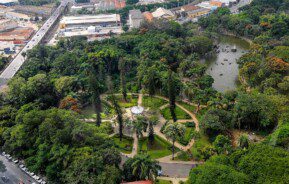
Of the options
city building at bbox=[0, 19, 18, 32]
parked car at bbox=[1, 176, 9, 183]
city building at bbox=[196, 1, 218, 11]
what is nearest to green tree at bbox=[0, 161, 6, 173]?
parked car at bbox=[1, 176, 9, 183]

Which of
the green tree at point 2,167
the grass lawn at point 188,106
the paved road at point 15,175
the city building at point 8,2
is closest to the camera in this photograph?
the green tree at point 2,167

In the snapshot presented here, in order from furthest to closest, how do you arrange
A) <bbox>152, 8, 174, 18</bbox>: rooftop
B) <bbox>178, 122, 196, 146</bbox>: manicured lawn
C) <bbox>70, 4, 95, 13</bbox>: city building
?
<bbox>70, 4, 95, 13</bbox>: city building
<bbox>152, 8, 174, 18</bbox>: rooftop
<bbox>178, 122, 196, 146</bbox>: manicured lawn

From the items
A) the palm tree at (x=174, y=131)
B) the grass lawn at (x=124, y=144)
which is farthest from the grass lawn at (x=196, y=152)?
the grass lawn at (x=124, y=144)

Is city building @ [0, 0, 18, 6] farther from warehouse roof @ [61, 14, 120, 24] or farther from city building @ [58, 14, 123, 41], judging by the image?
city building @ [58, 14, 123, 41]

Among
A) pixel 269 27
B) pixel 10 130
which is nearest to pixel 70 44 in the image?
pixel 10 130

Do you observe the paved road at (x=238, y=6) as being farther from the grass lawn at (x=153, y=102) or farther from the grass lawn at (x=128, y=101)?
the grass lawn at (x=128, y=101)

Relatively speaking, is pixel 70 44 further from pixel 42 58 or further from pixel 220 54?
pixel 220 54

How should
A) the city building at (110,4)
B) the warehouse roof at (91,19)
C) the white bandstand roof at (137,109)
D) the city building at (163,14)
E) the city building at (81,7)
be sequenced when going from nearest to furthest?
the white bandstand roof at (137,109)
the warehouse roof at (91,19)
the city building at (163,14)
the city building at (81,7)
the city building at (110,4)
